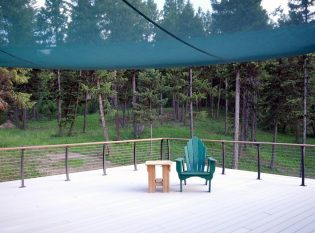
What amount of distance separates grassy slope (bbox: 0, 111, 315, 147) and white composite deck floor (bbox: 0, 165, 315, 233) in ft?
38.7

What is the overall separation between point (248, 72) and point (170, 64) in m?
11.7

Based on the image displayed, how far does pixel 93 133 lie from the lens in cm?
2130

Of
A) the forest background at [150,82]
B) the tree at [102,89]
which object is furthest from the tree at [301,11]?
the tree at [102,89]

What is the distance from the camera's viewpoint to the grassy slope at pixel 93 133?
60.2ft

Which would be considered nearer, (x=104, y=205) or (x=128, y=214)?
(x=128, y=214)

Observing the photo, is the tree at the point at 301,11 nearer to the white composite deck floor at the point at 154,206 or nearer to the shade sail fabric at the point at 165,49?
the shade sail fabric at the point at 165,49

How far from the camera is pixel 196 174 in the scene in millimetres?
5945

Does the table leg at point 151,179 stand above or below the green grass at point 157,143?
above

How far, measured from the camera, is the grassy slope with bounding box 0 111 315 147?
1834 centimetres

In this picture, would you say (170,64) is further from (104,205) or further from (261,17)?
(104,205)

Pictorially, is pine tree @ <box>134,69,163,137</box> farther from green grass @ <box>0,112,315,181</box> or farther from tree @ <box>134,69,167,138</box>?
green grass @ <box>0,112,315,181</box>

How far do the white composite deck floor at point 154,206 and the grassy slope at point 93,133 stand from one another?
38.7ft

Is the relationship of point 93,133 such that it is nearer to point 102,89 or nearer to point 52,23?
point 102,89

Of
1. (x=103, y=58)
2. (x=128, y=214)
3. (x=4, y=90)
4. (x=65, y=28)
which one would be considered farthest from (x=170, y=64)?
(x=4, y=90)
